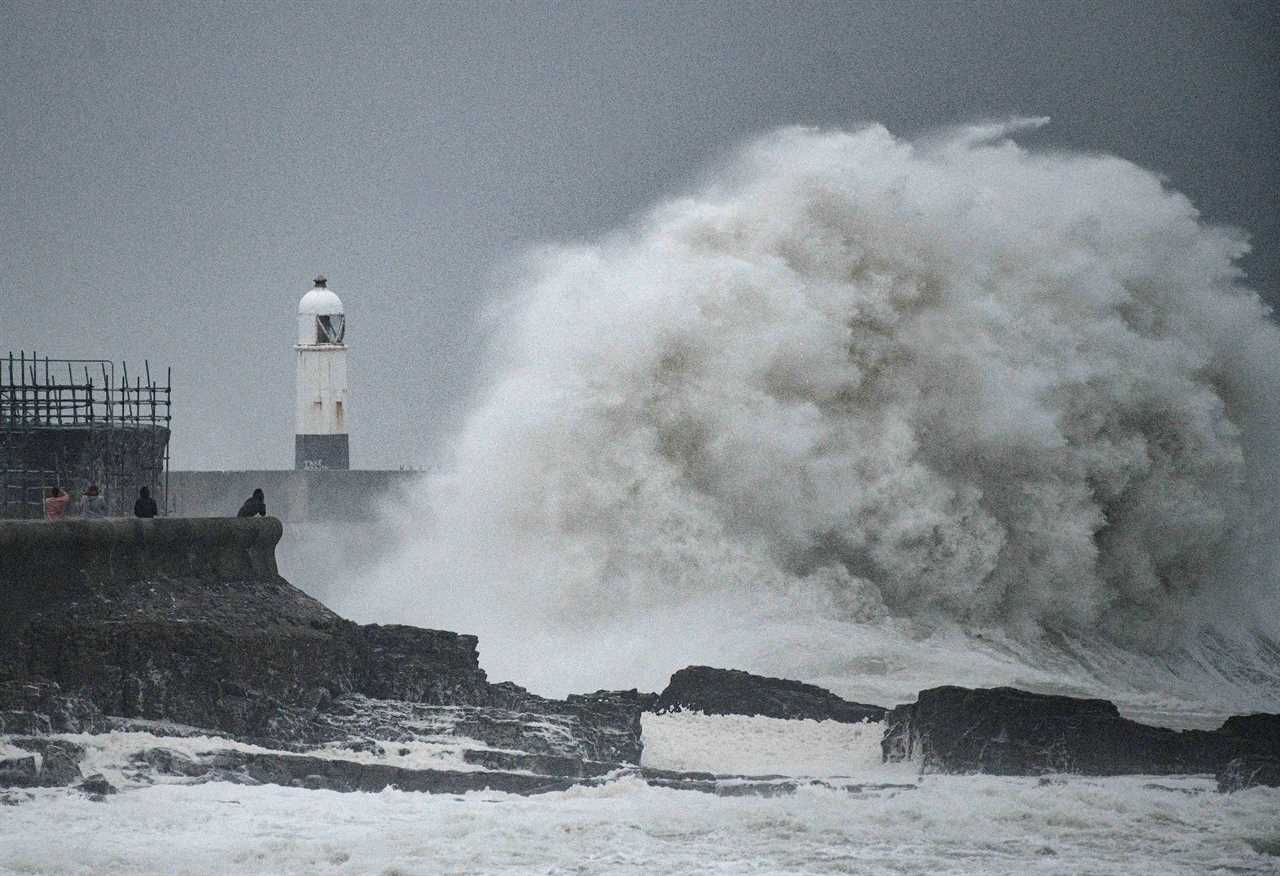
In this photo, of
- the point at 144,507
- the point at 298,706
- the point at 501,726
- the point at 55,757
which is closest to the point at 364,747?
the point at 298,706

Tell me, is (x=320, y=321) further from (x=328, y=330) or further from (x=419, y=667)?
(x=419, y=667)

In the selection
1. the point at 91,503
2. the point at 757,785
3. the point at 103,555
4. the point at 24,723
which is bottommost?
the point at 757,785

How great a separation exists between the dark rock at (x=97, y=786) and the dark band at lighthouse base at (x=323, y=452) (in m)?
15.9

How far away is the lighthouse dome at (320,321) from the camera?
107 feet

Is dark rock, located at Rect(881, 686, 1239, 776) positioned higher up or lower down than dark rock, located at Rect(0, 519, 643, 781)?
lower down

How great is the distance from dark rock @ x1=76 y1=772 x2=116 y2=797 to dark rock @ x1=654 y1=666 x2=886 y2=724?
231 inches

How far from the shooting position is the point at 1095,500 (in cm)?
3062

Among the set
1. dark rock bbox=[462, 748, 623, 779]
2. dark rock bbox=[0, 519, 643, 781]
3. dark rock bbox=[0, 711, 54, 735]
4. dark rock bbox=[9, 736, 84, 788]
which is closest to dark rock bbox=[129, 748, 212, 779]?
dark rock bbox=[9, 736, 84, 788]

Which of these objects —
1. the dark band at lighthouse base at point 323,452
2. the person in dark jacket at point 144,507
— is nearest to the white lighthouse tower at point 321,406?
the dark band at lighthouse base at point 323,452

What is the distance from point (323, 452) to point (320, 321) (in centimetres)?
170

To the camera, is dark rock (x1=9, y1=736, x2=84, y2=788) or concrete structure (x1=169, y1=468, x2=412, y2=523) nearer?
dark rock (x1=9, y1=736, x2=84, y2=788)

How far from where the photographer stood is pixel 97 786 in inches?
648

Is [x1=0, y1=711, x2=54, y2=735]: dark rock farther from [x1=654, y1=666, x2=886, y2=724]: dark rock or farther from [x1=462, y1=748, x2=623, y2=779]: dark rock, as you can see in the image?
[x1=654, y1=666, x2=886, y2=724]: dark rock

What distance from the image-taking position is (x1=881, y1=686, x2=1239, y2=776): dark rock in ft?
61.2
